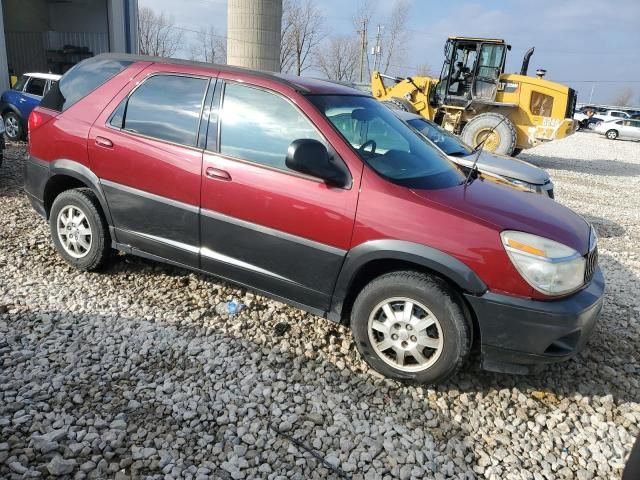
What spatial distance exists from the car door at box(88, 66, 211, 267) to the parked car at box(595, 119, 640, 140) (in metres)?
31.2

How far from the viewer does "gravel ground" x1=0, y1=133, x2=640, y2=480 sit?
2.44 m

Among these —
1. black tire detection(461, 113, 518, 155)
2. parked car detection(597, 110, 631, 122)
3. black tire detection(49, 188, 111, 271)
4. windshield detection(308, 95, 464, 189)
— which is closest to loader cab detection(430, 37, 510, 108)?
black tire detection(461, 113, 518, 155)

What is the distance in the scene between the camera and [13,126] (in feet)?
34.6

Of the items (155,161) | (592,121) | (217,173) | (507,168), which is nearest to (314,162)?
(217,173)

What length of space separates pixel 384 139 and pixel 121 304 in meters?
2.45

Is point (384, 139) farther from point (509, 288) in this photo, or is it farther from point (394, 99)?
point (394, 99)

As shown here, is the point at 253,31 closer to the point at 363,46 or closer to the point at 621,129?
the point at 621,129

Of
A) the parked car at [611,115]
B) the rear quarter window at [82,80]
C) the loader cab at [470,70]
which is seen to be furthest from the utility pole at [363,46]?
the rear quarter window at [82,80]

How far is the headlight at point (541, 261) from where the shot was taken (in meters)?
2.71

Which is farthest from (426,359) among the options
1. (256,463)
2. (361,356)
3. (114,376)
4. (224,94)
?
(224,94)

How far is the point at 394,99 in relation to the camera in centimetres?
1388

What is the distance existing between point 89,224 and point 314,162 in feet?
7.30

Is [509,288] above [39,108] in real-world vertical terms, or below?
below

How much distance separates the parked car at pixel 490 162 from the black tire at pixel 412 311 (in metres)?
3.82
